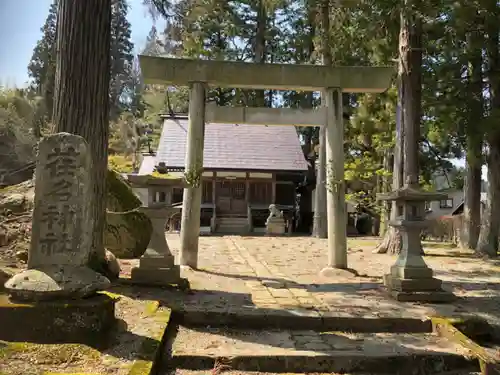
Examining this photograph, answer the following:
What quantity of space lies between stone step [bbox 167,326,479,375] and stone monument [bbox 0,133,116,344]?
934 mm

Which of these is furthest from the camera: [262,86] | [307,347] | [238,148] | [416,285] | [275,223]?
[238,148]

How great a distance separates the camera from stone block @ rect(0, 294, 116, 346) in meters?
3.53

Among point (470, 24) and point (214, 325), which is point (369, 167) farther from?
point (214, 325)

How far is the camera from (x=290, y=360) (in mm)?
4047

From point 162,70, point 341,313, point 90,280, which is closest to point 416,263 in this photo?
point 341,313

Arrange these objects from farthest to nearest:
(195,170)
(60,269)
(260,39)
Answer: (260,39)
(195,170)
(60,269)

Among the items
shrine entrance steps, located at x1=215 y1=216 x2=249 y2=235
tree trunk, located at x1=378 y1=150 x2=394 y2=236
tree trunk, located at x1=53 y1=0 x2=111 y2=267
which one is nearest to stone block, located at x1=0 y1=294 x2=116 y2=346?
tree trunk, located at x1=53 y1=0 x2=111 y2=267

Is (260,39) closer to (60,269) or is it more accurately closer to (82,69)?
(82,69)

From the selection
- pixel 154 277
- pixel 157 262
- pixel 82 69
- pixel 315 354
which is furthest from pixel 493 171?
pixel 82 69

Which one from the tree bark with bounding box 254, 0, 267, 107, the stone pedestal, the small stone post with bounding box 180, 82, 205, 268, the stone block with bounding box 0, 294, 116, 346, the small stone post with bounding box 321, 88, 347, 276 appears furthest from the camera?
the tree bark with bounding box 254, 0, 267, 107

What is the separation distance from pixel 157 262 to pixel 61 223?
109 inches

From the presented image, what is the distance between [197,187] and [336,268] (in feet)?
10.3

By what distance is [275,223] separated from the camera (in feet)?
68.0

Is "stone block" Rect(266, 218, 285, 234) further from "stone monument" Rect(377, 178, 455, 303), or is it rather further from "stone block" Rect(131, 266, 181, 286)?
"stone block" Rect(131, 266, 181, 286)
